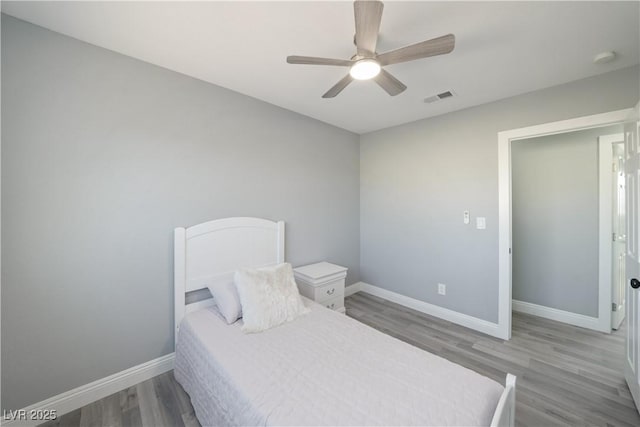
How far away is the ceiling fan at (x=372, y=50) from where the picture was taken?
→ 1.22 meters

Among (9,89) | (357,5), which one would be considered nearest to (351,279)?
(357,5)

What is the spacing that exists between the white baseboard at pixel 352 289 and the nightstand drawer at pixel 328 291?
2.81ft

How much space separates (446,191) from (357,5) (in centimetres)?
247

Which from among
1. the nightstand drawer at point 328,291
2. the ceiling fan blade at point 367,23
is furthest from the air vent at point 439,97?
the nightstand drawer at point 328,291

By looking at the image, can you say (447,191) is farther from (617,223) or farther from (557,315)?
(557,315)

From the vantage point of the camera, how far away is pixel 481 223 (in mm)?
2811

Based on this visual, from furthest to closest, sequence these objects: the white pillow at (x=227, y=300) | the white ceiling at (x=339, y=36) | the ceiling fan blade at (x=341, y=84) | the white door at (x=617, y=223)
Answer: the white door at (x=617, y=223)
the white pillow at (x=227, y=300)
the ceiling fan blade at (x=341, y=84)
the white ceiling at (x=339, y=36)

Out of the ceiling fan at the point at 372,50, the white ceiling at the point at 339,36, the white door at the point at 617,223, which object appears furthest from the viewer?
the white door at the point at 617,223

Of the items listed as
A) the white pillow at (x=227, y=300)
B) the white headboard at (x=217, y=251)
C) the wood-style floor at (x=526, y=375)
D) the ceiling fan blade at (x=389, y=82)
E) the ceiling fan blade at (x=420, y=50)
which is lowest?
the wood-style floor at (x=526, y=375)

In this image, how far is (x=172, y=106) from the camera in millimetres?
2135

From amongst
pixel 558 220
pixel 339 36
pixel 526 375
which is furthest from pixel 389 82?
pixel 558 220

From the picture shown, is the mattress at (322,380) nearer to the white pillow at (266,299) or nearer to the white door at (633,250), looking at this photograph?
the white pillow at (266,299)

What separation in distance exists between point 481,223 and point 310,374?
2.49 metres

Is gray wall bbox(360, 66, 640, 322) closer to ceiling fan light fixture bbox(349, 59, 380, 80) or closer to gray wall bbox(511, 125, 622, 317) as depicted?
gray wall bbox(511, 125, 622, 317)
